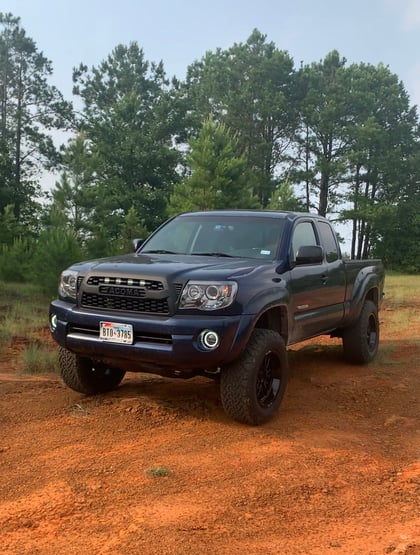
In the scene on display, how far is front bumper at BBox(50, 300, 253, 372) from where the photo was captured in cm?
427

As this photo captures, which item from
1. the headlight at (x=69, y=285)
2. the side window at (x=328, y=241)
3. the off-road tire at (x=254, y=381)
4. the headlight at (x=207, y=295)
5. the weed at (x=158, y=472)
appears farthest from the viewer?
the side window at (x=328, y=241)

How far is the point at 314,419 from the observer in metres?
5.02

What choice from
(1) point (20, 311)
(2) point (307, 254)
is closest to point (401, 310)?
(1) point (20, 311)

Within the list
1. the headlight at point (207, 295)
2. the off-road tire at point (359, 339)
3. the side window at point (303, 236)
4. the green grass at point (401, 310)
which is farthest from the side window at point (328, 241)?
the green grass at point (401, 310)

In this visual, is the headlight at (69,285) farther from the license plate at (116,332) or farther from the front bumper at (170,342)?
the license plate at (116,332)

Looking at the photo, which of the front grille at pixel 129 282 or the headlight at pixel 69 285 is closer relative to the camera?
the front grille at pixel 129 282

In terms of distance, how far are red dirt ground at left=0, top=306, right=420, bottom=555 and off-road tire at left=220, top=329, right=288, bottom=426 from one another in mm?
153

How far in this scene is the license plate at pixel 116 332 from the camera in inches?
175

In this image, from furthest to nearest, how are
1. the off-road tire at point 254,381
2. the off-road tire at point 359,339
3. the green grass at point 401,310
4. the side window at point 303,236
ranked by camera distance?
the green grass at point 401,310, the off-road tire at point 359,339, the side window at point 303,236, the off-road tire at point 254,381

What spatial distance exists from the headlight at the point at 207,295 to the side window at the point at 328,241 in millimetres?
2493

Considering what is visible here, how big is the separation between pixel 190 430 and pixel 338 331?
3.48 metres

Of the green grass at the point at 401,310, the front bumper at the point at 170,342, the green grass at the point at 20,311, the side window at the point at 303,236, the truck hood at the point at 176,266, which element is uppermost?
the side window at the point at 303,236

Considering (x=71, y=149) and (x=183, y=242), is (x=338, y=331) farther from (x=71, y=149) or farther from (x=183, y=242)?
(x=71, y=149)

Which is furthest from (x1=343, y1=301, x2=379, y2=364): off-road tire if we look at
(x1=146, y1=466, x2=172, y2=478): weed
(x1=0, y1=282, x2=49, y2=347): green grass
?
(x1=0, y1=282, x2=49, y2=347): green grass
